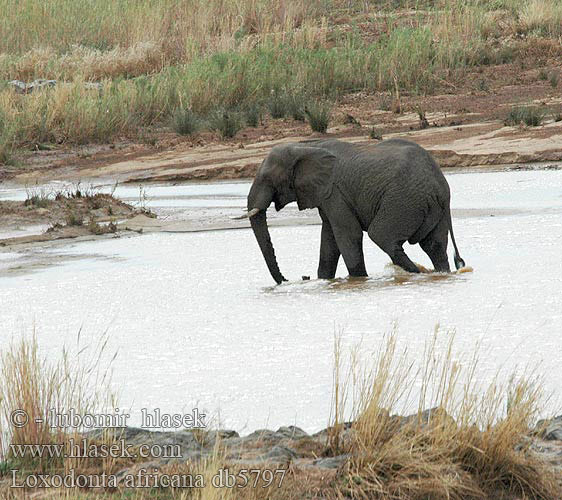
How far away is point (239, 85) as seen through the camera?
22.8m

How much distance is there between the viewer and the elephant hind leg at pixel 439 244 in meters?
9.91

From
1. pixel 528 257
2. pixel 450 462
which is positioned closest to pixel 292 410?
pixel 450 462

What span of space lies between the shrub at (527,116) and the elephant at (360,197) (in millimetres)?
9011

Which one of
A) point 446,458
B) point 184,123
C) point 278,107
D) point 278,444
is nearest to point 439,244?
point 278,444

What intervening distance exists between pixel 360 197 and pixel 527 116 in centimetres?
960

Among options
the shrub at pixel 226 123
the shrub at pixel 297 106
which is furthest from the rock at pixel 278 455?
the shrub at pixel 297 106

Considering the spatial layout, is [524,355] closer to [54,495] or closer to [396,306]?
[396,306]

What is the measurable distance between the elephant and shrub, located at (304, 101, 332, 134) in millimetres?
9473

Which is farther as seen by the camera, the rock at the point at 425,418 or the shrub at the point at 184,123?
the shrub at the point at 184,123

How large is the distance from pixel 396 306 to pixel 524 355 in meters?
1.78

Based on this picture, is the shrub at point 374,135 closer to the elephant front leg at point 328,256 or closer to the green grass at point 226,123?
the green grass at point 226,123

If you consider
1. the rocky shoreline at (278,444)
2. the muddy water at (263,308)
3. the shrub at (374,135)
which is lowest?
the muddy water at (263,308)

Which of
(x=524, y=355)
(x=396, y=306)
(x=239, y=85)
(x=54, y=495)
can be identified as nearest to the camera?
(x=54, y=495)

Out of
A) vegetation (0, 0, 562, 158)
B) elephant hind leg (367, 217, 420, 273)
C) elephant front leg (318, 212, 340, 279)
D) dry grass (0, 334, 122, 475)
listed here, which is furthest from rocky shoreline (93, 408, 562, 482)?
vegetation (0, 0, 562, 158)
